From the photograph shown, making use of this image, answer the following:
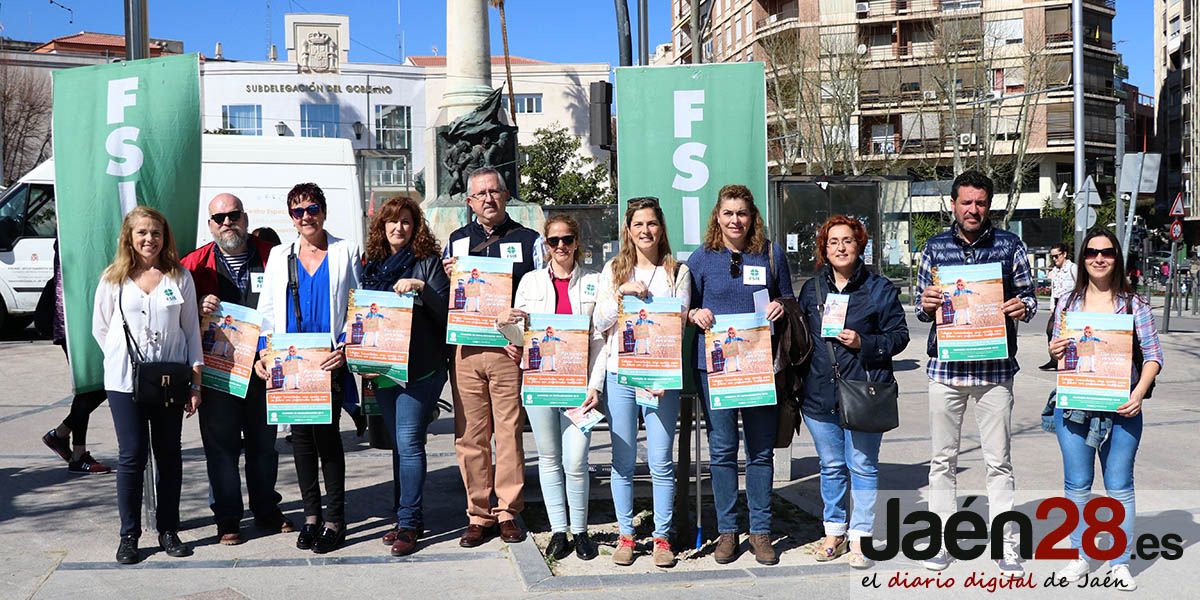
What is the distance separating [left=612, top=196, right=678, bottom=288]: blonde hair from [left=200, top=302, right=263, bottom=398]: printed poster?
6.08 feet

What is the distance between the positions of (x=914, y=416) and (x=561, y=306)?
5728mm

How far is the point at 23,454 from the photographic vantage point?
326 inches

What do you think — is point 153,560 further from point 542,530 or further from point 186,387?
point 542,530

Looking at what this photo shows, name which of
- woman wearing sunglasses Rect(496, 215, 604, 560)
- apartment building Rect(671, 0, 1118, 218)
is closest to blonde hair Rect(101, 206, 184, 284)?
woman wearing sunglasses Rect(496, 215, 604, 560)

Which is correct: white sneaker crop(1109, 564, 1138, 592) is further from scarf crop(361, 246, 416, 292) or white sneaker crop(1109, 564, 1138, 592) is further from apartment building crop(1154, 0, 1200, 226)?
apartment building crop(1154, 0, 1200, 226)

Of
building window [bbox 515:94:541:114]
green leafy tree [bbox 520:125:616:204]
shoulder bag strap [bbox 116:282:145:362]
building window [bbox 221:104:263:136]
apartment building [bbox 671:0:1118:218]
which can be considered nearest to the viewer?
shoulder bag strap [bbox 116:282:145:362]

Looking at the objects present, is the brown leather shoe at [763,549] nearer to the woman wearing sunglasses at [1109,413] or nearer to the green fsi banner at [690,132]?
the woman wearing sunglasses at [1109,413]

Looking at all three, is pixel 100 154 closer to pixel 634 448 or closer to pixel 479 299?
pixel 479 299

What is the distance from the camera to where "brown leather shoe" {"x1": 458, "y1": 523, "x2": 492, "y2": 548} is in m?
5.71

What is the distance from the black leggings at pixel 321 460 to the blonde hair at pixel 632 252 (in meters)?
1.65

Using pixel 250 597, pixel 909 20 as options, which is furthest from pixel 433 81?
pixel 250 597

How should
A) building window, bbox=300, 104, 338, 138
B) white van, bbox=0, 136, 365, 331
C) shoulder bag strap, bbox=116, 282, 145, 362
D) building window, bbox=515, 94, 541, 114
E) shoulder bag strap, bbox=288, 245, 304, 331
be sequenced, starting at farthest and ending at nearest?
building window, bbox=515, 94, 541, 114, building window, bbox=300, 104, 338, 138, white van, bbox=0, 136, 365, 331, shoulder bag strap, bbox=288, 245, 304, 331, shoulder bag strap, bbox=116, 282, 145, 362

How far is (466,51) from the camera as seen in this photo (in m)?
20.3

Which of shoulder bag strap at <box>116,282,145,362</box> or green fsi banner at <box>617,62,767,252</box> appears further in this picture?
green fsi banner at <box>617,62,767,252</box>
